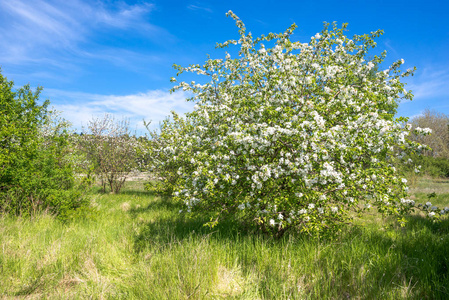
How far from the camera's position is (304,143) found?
4770mm

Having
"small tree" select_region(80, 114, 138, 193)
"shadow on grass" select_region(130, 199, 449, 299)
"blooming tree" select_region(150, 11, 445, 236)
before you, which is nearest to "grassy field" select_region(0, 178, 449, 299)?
"shadow on grass" select_region(130, 199, 449, 299)

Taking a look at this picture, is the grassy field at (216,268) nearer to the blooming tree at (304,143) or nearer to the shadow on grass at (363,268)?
the shadow on grass at (363,268)

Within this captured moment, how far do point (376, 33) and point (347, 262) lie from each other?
5.89 m

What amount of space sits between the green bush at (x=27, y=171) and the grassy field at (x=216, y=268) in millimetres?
1406

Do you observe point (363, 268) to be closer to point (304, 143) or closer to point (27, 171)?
point (304, 143)

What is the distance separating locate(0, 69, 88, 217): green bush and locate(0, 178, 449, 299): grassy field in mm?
1406

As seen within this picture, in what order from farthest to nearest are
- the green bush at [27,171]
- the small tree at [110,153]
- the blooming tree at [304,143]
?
1. the small tree at [110,153]
2. the green bush at [27,171]
3. the blooming tree at [304,143]

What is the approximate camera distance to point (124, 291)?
4.42 m

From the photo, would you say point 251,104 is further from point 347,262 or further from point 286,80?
point 347,262

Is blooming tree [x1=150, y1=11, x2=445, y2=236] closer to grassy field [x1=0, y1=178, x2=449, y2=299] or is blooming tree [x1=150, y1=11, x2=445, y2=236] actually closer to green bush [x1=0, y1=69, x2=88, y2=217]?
grassy field [x1=0, y1=178, x2=449, y2=299]

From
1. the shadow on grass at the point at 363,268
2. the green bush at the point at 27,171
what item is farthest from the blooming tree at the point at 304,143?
the green bush at the point at 27,171

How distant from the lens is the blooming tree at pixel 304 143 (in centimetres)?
487

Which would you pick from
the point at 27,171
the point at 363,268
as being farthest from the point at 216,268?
the point at 27,171

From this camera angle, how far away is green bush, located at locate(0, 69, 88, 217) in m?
8.02
